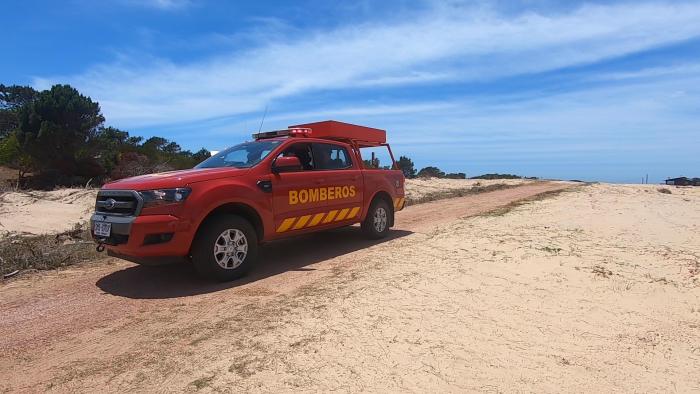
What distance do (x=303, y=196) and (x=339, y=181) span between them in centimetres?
89

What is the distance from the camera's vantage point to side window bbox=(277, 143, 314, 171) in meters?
7.14

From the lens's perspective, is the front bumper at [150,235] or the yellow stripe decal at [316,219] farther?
the yellow stripe decal at [316,219]

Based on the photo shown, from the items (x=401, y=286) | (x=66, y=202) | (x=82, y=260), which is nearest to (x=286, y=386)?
(x=401, y=286)

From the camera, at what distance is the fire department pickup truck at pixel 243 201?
5496 mm

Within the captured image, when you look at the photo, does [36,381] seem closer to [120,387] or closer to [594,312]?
[120,387]

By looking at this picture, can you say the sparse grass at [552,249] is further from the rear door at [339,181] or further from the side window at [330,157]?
the side window at [330,157]

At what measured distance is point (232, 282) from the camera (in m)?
5.98

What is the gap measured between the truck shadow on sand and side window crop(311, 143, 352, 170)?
1.32 meters

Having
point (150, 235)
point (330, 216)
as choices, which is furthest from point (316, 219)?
point (150, 235)

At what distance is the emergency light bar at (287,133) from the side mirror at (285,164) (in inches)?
41.1

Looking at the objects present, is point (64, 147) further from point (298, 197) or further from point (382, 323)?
point (382, 323)

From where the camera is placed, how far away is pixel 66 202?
45.7 ft

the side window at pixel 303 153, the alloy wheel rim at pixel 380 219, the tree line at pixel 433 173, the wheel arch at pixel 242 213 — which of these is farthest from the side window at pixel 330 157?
the tree line at pixel 433 173

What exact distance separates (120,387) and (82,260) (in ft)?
15.0
